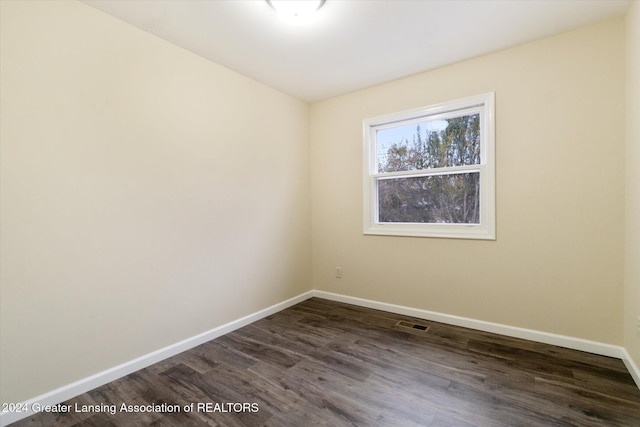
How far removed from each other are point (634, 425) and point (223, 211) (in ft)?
10.4

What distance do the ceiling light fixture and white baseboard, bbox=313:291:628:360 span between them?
2.95 m

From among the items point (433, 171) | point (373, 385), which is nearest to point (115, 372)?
point (373, 385)

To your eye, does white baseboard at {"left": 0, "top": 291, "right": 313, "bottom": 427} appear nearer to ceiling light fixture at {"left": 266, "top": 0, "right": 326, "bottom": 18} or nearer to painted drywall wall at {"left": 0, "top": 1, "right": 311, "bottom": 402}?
painted drywall wall at {"left": 0, "top": 1, "right": 311, "bottom": 402}

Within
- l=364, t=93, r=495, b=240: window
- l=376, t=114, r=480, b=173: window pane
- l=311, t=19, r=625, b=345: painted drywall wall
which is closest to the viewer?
l=311, t=19, r=625, b=345: painted drywall wall

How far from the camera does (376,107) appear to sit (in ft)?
11.0

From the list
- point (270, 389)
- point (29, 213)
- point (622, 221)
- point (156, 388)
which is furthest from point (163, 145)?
point (622, 221)

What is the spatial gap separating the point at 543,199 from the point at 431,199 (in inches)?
38.1

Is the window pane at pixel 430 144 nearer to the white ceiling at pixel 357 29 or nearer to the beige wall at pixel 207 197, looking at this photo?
the beige wall at pixel 207 197

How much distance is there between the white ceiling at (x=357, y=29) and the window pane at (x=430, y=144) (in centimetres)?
60

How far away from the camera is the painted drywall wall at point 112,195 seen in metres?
1.71

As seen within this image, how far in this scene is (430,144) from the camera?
311 cm

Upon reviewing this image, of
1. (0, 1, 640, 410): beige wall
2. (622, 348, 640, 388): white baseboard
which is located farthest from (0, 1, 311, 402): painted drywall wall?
(622, 348, 640, 388): white baseboard

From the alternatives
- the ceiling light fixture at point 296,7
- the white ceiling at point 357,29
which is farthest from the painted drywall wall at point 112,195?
the ceiling light fixture at point 296,7

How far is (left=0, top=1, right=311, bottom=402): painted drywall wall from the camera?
1707 mm
